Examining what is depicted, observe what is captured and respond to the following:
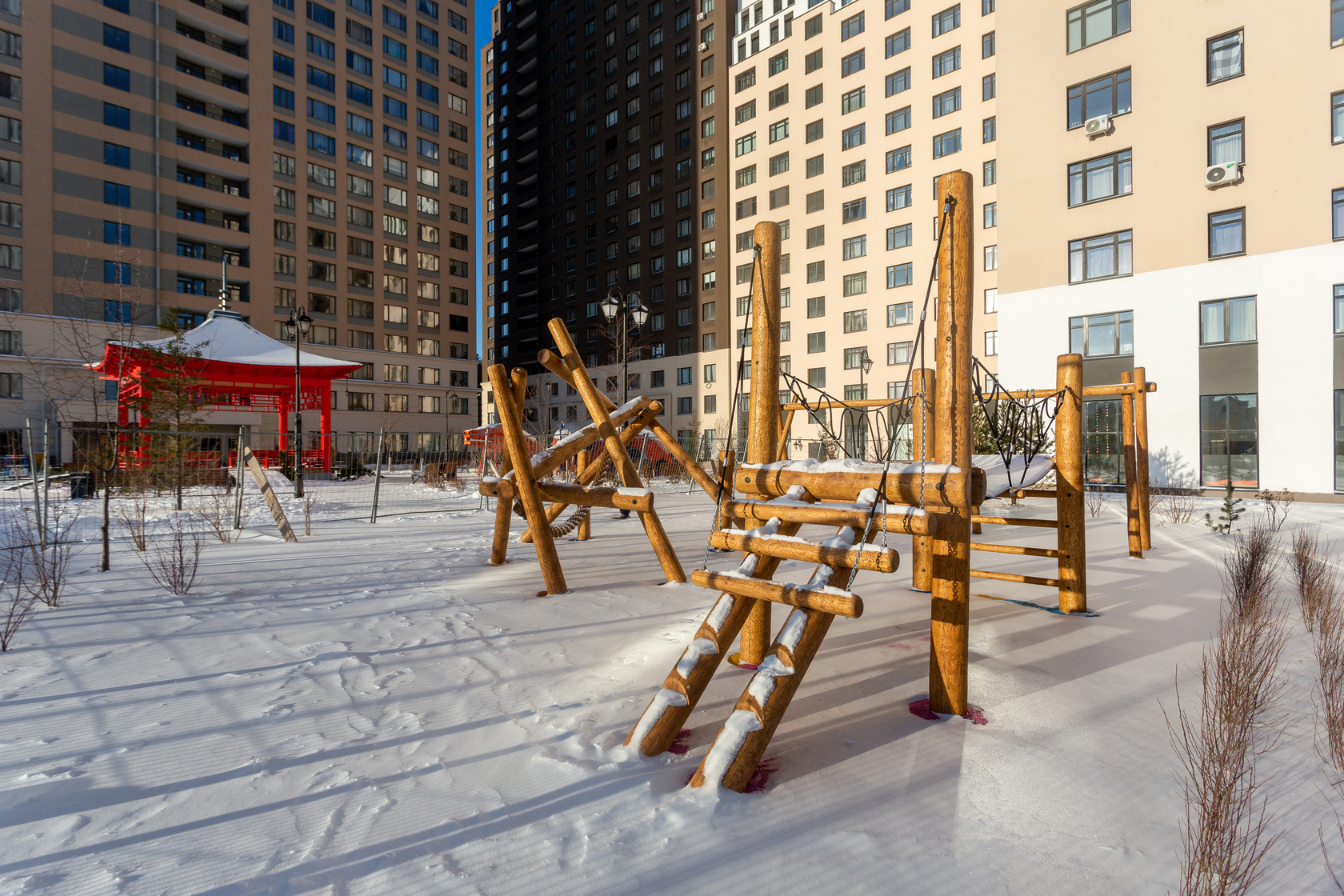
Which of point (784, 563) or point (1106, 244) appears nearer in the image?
point (784, 563)

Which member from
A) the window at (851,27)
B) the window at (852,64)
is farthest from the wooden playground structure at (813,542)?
the window at (851,27)

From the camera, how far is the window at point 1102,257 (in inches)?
857

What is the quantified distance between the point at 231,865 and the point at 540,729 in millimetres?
1361

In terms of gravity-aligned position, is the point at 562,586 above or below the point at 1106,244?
below

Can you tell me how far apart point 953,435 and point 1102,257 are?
80.5 ft

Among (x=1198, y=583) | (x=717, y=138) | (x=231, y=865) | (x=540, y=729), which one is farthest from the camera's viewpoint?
(x=717, y=138)

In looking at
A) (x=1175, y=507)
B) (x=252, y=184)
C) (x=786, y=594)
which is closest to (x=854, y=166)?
(x=1175, y=507)

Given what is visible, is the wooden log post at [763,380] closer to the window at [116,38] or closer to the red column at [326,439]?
the red column at [326,439]

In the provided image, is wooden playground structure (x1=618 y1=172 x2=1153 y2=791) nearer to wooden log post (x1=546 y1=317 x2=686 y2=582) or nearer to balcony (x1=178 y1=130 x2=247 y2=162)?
wooden log post (x1=546 y1=317 x2=686 y2=582)

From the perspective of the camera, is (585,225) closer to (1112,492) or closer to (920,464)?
(1112,492)

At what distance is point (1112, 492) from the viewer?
2111cm

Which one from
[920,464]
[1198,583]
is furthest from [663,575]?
[1198,583]

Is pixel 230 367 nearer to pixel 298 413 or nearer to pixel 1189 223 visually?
pixel 298 413

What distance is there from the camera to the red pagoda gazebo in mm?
15461
